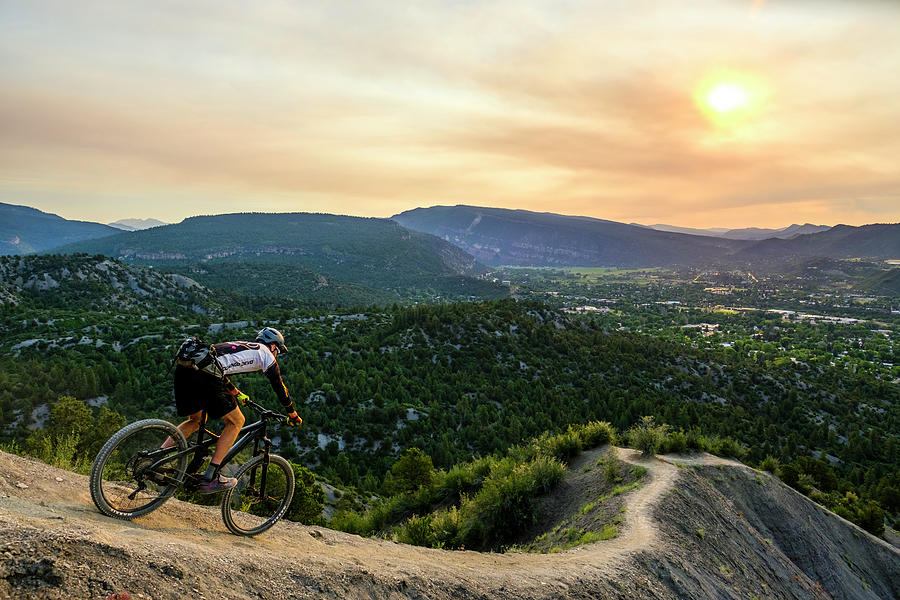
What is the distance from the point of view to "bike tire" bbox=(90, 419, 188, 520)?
6.59 meters

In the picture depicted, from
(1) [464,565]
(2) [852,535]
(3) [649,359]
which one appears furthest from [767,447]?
(1) [464,565]

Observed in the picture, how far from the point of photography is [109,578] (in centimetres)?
459

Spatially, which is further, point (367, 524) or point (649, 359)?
point (649, 359)

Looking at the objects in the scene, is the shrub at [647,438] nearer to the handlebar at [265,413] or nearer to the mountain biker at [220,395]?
the handlebar at [265,413]

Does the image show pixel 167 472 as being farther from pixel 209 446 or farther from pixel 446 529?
pixel 446 529

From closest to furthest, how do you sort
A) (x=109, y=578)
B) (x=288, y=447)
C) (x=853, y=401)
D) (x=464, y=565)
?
1. (x=109, y=578)
2. (x=464, y=565)
3. (x=288, y=447)
4. (x=853, y=401)

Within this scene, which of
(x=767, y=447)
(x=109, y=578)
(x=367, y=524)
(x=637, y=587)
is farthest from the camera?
(x=767, y=447)

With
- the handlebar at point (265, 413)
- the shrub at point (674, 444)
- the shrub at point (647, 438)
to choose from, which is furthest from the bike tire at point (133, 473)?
the shrub at point (674, 444)

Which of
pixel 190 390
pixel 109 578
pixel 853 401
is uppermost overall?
pixel 190 390

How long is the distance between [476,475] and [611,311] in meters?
189

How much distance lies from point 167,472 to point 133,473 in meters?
0.48

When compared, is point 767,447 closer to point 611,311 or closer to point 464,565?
point 464,565

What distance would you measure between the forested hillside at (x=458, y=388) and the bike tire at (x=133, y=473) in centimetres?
3584

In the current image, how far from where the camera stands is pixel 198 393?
728 cm
